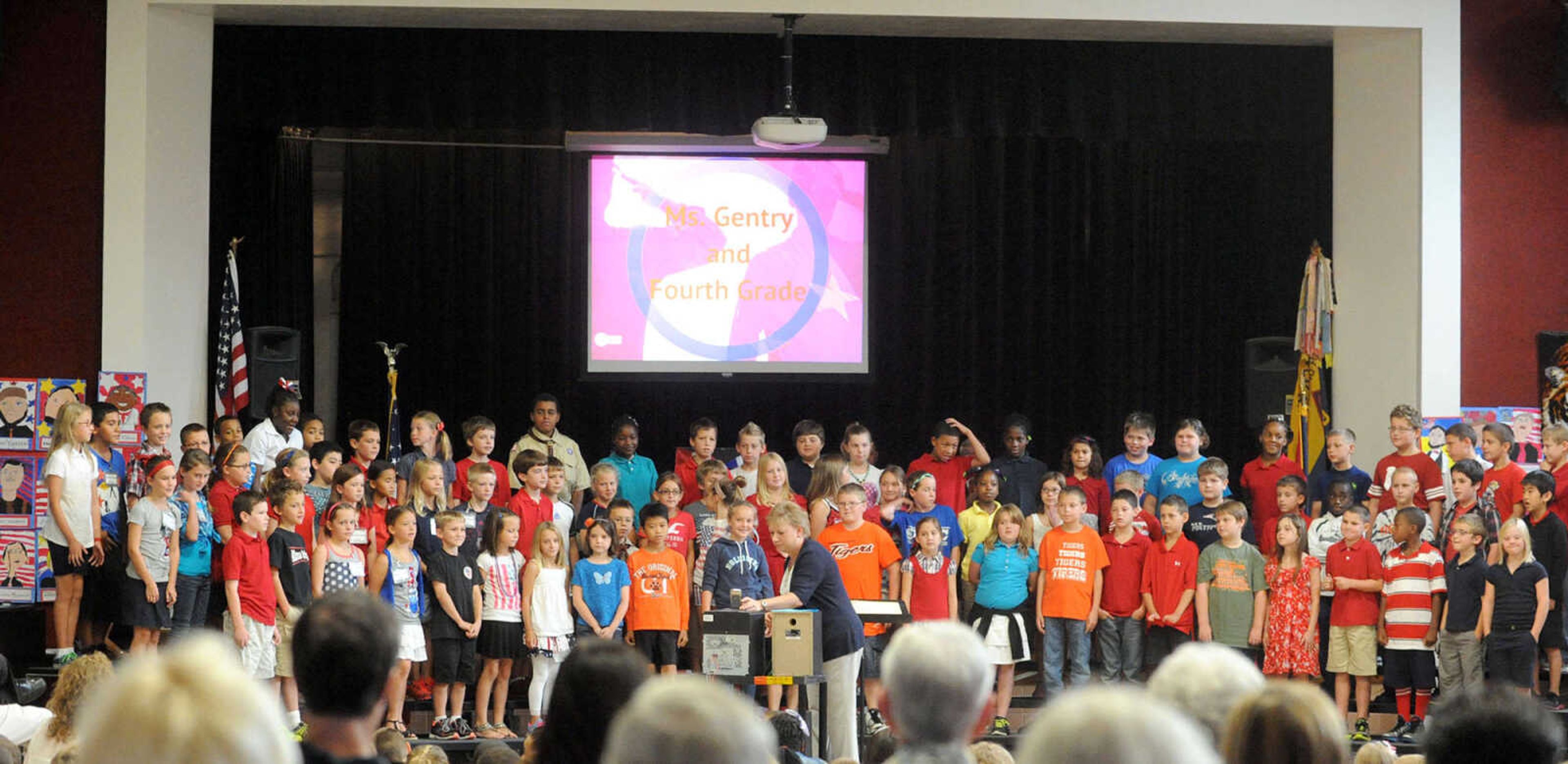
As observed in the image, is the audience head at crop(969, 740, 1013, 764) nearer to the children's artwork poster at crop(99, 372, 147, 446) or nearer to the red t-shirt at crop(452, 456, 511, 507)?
the red t-shirt at crop(452, 456, 511, 507)

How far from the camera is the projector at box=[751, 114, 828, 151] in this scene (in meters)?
9.66

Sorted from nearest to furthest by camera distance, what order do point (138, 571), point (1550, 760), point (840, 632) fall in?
point (1550, 760) → point (840, 632) → point (138, 571)

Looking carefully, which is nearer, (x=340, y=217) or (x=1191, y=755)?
(x=1191, y=755)

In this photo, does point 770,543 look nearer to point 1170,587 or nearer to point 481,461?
point 481,461

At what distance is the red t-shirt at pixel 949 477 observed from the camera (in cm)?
1010

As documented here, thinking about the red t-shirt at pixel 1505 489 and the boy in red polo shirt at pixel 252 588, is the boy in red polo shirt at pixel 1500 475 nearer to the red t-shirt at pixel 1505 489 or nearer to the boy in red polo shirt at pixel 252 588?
the red t-shirt at pixel 1505 489

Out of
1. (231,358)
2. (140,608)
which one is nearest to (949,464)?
(231,358)

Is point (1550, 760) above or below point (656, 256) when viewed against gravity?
below

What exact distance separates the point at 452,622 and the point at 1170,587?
12.7 ft

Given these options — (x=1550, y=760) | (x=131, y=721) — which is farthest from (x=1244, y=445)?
(x=131, y=721)

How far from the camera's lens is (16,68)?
30.7ft

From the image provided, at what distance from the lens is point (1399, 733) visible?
845 cm

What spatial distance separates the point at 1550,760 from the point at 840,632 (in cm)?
541

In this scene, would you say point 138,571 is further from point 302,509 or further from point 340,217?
point 340,217
